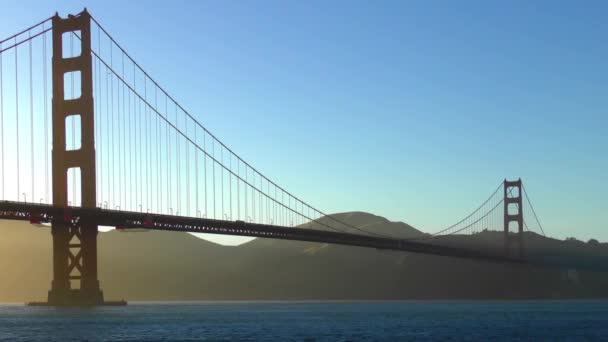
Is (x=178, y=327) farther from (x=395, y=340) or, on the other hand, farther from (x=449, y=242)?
(x=449, y=242)

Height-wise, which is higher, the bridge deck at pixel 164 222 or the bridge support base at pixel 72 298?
the bridge deck at pixel 164 222

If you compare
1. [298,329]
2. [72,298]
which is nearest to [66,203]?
[72,298]

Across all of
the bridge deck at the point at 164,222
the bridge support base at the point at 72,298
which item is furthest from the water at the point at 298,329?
the bridge deck at the point at 164,222

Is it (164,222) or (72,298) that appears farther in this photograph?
(164,222)

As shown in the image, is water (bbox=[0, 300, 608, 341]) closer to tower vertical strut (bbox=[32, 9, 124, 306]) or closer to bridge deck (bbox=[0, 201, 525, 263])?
tower vertical strut (bbox=[32, 9, 124, 306])

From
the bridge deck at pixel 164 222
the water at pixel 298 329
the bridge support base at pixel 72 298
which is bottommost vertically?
the water at pixel 298 329

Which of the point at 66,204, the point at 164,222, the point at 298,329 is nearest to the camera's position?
the point at 298,329

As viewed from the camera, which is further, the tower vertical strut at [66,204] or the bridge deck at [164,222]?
the tower vertical strut at [66,204]

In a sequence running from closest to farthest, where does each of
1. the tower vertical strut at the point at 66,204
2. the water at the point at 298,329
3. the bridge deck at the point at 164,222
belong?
the water at the point at 298,329
the bridge deck at the point at 164,222
the tower vertical strut at the point at 66,204

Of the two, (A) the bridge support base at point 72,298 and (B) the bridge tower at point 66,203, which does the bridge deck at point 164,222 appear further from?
(A) the bridge support base at point 72,298

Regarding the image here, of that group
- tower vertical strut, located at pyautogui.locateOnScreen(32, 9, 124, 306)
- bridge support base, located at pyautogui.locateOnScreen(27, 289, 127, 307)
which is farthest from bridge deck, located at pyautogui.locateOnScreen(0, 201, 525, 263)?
bridge support base, located at pyautogui.locateOnScreen(27, 289, 127, 307)

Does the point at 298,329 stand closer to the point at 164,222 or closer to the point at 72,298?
the point at 72,298

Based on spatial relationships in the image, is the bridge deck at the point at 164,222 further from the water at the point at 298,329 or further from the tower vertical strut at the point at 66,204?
the water at the point at 298,329

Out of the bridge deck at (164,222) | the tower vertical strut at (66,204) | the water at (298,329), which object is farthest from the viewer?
the tower vertical strut at (66,204)
